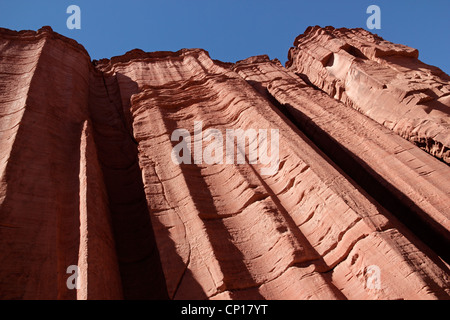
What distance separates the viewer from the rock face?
421 cm

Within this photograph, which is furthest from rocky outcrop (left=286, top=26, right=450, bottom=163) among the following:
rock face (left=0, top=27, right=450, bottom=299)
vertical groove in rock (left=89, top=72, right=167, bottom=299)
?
vertical groove in rock (left=89, top=72, right=167, bottom=299)

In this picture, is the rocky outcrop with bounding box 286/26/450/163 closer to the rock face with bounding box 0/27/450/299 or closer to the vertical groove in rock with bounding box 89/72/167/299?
the rock face with bounding box 0/27/450/299

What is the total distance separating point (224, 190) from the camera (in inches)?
243

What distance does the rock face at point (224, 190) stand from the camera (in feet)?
13.8

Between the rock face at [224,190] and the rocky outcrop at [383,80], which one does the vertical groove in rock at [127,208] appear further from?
the rocky outcrop at [383,80]

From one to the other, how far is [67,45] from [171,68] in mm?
3690

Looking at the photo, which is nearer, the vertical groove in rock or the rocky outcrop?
the vertical groove in rock

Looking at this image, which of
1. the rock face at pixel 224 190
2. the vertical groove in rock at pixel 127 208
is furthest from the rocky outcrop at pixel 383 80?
the vertical groove in rock at pixel 127 208

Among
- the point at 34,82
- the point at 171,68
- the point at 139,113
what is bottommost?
the point at 139,113

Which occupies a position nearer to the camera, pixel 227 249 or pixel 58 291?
pixel 58 291

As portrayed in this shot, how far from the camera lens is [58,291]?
13.6 feet

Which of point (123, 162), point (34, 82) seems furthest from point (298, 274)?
point (34, 82)

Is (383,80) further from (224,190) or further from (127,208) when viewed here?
(127,208)

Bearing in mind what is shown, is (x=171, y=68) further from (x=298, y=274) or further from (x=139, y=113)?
(x=298, y=274)
